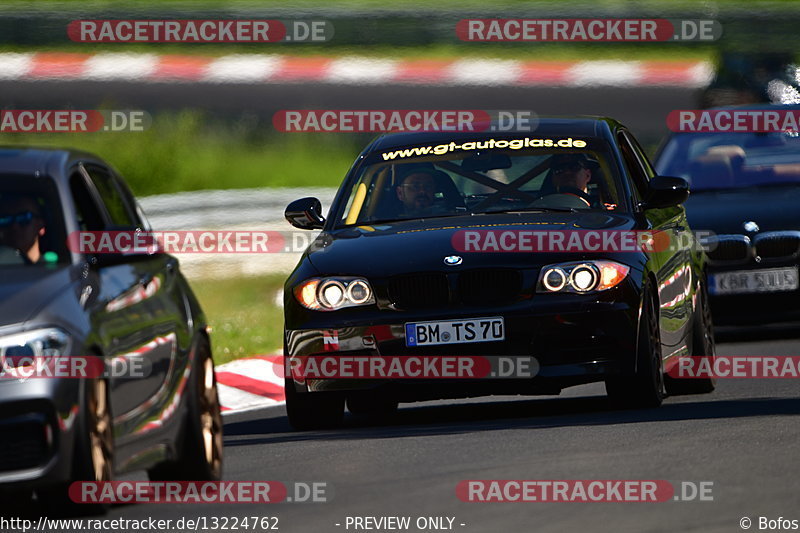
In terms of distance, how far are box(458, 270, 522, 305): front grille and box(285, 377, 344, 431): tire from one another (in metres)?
0.82

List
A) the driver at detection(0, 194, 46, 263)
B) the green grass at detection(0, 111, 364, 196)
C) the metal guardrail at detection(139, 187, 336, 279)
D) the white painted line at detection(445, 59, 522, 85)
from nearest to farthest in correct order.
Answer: the driver at detection(0, 194, 46, 263), the metal guardrail at detection(139, 187, 336, 279), the green grass at detection(0, 111, 364, 196), the white painted line at detection(445, 59, 522, 85)

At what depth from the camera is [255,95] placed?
24.7 m

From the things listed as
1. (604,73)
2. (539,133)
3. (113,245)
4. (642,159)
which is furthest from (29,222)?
(604,73)

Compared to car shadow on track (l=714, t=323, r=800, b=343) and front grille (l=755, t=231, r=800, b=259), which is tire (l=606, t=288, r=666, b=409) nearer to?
front grille (l=755, t=231, r=800, b=259)

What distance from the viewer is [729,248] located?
1512 centimetres

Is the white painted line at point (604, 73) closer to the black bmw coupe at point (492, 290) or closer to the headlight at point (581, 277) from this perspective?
the black bmw coupe at point (492, 290)

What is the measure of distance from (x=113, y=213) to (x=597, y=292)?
2789mm

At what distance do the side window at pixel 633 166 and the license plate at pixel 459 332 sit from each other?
76.5 inches

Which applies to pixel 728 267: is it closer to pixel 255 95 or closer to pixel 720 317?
pixel 720 317

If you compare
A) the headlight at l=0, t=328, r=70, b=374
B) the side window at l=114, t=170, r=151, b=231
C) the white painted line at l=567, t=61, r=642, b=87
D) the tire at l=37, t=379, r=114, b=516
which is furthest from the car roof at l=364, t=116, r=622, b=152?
the white painted line at l=567, t=61, r=642, b=87

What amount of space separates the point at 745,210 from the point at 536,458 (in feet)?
21.7

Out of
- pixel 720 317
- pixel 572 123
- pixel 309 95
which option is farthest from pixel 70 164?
pixel 309 95

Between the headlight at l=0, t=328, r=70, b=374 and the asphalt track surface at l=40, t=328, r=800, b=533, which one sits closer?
the headlight at l=0, t=328, r=70, b=374

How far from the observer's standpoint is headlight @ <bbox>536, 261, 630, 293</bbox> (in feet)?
35.0
